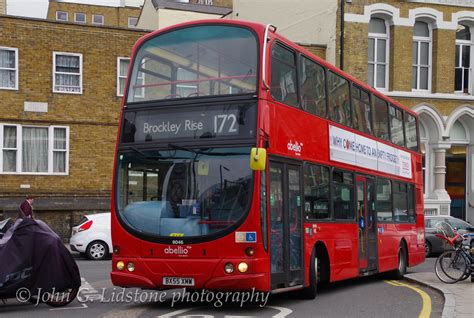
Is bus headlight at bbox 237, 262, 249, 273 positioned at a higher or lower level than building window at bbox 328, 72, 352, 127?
lower

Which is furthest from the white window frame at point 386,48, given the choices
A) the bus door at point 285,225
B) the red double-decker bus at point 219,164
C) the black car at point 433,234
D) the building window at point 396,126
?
the bus door at point 285,225

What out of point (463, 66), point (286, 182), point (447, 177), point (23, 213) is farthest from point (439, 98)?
point (286, 182)

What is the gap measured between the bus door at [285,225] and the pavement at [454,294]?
2299mm

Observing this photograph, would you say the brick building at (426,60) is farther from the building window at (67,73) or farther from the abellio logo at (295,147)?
the abellio logo at (295,147)

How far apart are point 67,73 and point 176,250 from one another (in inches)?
732

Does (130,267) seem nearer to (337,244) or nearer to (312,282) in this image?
(312,282)

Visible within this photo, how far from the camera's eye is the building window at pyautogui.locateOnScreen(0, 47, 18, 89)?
26.4 meters

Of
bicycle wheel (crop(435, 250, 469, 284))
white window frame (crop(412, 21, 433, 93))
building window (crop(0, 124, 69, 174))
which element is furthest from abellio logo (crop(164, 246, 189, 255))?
white window frame (crop(412, 21, 433, 93))

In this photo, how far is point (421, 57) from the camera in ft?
109

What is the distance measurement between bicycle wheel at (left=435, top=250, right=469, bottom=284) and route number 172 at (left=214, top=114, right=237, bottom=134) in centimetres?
684

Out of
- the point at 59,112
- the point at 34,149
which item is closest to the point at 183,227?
the point at 34,149

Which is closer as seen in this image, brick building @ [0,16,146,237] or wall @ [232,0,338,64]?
brick building @ [0,16,146,237]

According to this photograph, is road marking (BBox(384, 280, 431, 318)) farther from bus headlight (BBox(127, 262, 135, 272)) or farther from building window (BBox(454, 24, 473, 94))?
building window (BBox(454, 24, 473, 94))

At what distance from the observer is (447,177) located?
36.1m
